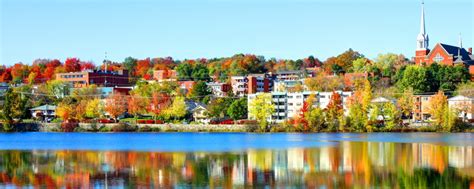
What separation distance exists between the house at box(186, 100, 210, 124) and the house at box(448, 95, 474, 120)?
25.3 meters

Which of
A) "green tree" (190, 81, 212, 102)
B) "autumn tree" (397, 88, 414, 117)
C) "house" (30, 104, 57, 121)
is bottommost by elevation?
"house" (30, 104, 57, 121)

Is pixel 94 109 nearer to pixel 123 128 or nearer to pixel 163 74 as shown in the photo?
pixel 123 128

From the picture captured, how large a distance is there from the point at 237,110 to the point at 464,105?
2294 centimetres

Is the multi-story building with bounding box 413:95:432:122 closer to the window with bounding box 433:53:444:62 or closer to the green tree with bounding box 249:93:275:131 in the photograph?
the green tree with bounding box 249:93:275:131

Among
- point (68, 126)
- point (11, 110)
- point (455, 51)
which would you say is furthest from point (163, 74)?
point (11, 110)

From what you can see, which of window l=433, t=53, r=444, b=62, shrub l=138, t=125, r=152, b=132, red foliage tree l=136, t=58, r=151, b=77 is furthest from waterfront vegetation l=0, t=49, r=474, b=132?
red foliage tree l=136, t=58, r=151, b=77

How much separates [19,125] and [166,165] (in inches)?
1848

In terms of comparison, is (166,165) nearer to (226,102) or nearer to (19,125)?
(19,125)

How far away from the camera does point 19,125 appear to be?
72.8m

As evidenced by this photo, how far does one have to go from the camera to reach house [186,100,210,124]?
8007cm

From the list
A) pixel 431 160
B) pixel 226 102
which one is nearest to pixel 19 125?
pixel 226 102

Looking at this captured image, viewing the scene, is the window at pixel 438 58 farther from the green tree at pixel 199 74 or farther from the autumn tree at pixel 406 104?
the green tree at pixel 199 74

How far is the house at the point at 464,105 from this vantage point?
70.2 metres

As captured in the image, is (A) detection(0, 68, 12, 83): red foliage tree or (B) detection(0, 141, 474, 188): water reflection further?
(A) detection(0, 68, 12, 83): red foliage tree
